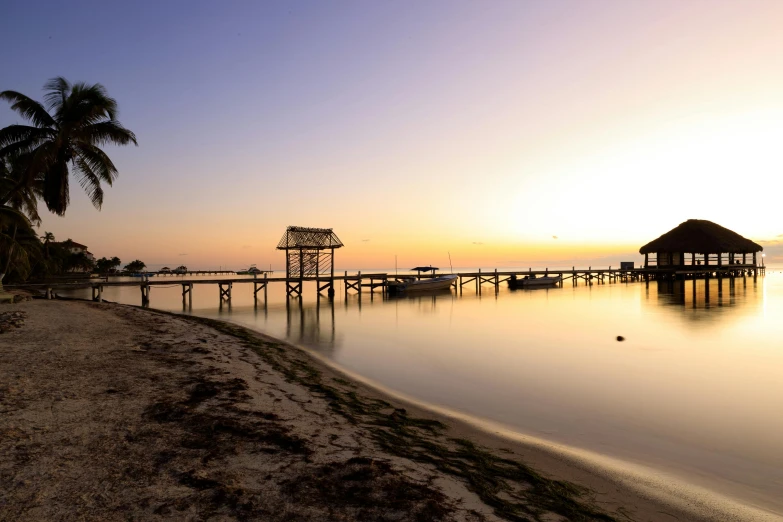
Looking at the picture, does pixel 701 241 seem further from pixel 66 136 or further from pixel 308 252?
pixel 66 136

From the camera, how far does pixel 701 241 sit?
2299 inches

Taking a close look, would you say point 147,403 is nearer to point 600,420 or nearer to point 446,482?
point 446,482

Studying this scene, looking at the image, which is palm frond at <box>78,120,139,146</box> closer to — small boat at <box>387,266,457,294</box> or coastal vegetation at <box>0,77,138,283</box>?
coastal vegetation at <box>0,77,138,283</box>

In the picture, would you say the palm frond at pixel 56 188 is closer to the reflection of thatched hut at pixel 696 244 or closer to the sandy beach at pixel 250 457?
the sandy beach at pixel 250 457

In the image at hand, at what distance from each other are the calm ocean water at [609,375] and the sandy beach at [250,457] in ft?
6.10

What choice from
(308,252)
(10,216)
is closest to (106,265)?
(308,252)

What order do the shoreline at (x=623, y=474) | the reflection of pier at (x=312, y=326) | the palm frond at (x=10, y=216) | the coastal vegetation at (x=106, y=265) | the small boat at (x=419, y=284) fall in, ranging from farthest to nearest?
the coastal vegetation at (x=106, y=265) → the small boat at (x=419, y=284) → the palm frond at (x=10, y=216) → the reflection of pier at (x=312, y=326) → the shoreline at (x=623, y=474)

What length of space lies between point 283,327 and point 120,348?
40.1ft

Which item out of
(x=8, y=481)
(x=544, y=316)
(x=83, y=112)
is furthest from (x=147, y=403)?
(x=544, y=316)

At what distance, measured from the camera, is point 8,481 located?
4223mm

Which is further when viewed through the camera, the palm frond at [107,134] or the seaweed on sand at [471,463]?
the palm frond at [107,134]

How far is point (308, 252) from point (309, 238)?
6.13 ft

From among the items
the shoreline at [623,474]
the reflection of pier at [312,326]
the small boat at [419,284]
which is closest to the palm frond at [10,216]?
the reflection of pier at [312,326]

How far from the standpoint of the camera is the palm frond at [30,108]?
64.3 feet
